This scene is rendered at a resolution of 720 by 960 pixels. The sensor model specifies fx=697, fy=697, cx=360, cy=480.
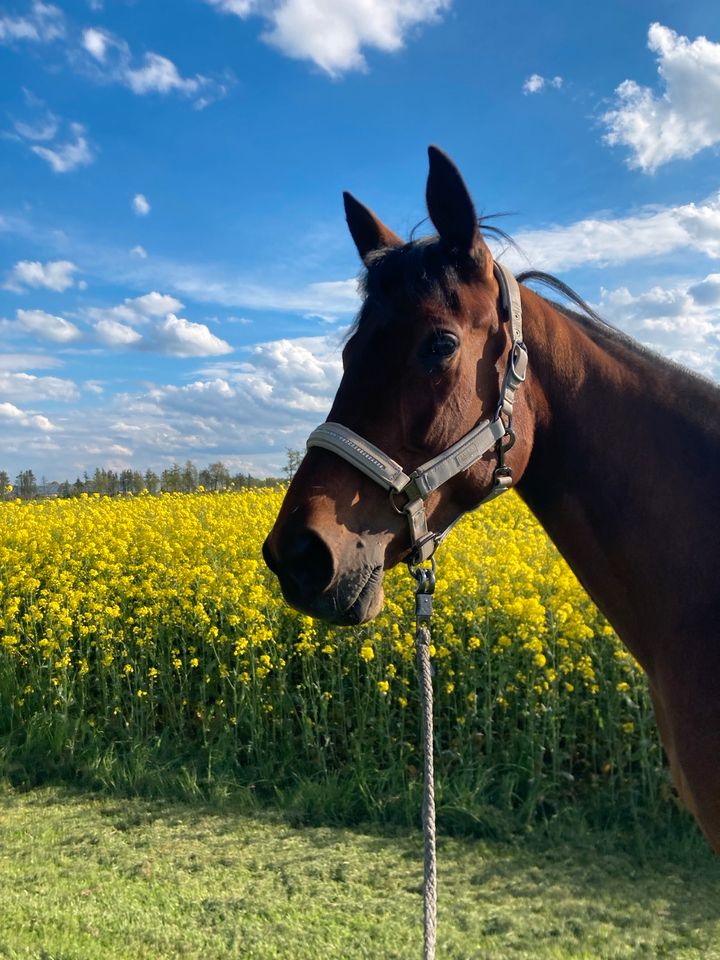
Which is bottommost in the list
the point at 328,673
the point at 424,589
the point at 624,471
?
the point at 328,673

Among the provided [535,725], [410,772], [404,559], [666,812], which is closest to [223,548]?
[410,772]

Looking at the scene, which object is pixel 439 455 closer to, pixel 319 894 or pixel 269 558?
pixel 269 558

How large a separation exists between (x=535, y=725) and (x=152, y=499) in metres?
7.56

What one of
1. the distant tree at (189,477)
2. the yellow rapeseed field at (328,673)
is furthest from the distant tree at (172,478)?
the yellow rapeseed field at (328,673)

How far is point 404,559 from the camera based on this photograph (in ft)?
5.97

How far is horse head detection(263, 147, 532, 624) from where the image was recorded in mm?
1614

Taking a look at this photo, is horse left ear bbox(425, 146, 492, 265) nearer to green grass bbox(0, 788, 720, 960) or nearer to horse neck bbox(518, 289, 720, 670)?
horse neck bbox(518, 289, 720, 670)

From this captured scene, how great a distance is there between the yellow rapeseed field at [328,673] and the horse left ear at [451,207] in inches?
125

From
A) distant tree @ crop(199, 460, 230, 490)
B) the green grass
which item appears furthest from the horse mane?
distant tree @ crop(199, 460, 230, 490)

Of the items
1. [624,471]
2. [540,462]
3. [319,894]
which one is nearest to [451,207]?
[540,462]

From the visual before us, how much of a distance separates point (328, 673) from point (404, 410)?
12.3 feet

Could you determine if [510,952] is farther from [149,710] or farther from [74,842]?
[149,710]

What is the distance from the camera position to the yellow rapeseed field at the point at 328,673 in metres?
4.47

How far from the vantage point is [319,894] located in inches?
139
